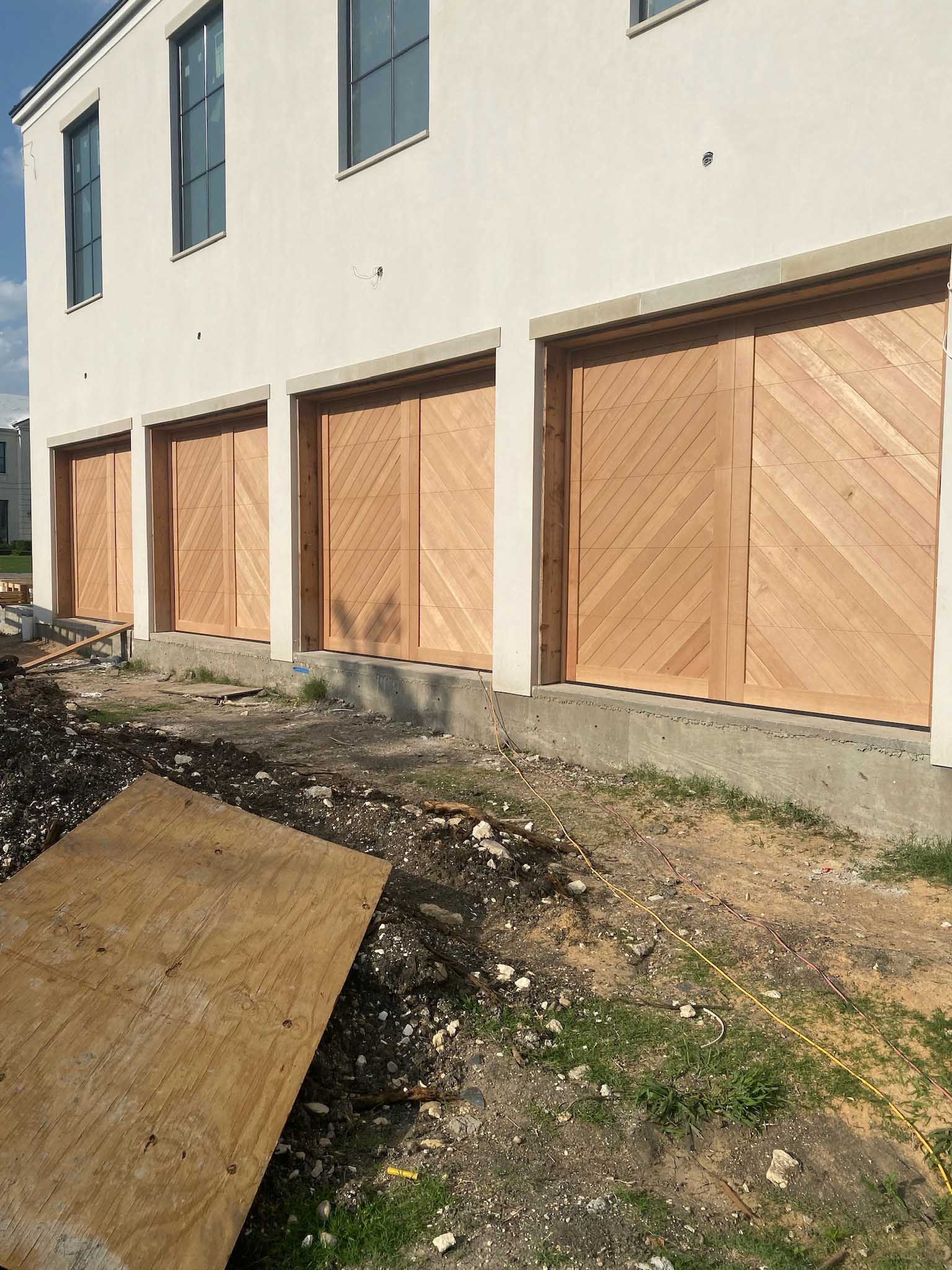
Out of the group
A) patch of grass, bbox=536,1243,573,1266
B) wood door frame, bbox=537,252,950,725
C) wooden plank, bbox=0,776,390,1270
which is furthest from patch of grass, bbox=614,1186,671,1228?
wood door frame, bbox=537,252,950,725

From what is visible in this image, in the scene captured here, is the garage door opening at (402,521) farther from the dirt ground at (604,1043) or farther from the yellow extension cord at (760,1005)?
the dirt ground at (604,1043)

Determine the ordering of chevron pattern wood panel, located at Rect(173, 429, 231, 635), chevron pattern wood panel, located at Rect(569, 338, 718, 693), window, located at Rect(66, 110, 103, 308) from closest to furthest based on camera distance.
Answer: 1. chevron pattern wood panel, located at Rect(569, 338, 718, 693)
2. chevron pattern wood panel, located at Rect(173, 429, 231, 635)
3. window, located at Rect(66, 110, 103, 308)

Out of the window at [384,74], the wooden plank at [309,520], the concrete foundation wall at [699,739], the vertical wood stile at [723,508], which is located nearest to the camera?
the concrete foundation wall at [699,739]

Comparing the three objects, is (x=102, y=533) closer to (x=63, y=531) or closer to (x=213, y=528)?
(x=63, y=531)

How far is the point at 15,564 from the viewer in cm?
3984

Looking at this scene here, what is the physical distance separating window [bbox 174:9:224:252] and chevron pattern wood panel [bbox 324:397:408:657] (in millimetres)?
3649

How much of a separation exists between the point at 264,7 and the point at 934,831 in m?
10.3

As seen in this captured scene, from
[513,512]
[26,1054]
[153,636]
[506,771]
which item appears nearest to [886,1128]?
[26,1054]

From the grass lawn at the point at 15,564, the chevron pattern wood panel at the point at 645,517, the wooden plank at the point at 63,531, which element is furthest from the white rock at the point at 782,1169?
the grass lawn at the point at 15,564

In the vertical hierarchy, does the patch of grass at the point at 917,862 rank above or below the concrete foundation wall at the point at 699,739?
below

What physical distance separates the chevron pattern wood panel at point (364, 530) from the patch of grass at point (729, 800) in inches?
134

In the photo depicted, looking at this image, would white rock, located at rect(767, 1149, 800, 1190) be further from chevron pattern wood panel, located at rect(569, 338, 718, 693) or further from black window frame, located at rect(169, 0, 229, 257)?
black window frame, located at rect(169, 0, 229, 257)

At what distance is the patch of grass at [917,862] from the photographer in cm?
502

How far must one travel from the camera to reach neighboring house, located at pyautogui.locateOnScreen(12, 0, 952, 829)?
5.72 metres
